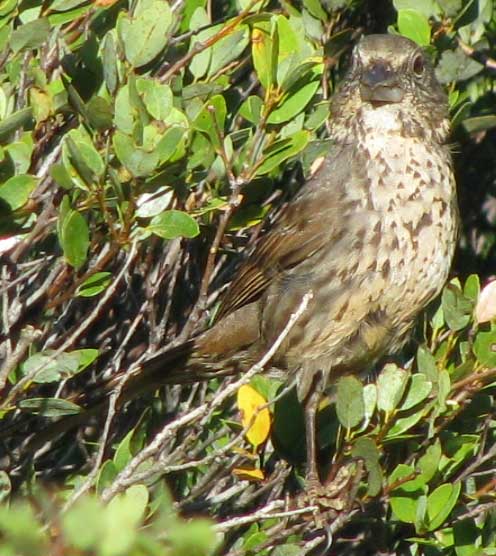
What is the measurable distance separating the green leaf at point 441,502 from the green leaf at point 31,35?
156cm

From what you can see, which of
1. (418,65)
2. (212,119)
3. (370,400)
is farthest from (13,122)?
(418,65)

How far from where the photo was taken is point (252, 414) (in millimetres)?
3281

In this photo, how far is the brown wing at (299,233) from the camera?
4262 mm

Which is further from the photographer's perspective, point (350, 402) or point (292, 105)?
→ point (292, 105)

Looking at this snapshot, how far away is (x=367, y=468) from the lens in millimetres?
3273

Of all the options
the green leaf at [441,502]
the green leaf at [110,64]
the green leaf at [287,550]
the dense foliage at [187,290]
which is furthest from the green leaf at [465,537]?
the green leaf at [110,64]

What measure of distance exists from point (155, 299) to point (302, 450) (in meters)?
0.70

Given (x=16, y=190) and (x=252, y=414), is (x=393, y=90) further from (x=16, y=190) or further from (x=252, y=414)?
(x=16, y=190)

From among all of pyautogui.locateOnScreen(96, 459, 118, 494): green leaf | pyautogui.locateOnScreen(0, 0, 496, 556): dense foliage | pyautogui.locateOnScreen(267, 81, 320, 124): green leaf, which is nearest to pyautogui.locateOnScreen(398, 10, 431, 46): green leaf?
pyautogui.locateOnScreen(0, 0, 496, 556): dense foliage

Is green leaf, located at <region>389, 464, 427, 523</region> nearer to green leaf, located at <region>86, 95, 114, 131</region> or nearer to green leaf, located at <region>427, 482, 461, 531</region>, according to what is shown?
green leaf, located at <region>427, 482, 461, 531</region>

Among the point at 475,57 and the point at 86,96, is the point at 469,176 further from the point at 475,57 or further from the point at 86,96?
the point at 86,96

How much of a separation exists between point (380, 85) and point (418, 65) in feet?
0.51

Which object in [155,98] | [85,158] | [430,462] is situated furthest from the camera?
[430,462]

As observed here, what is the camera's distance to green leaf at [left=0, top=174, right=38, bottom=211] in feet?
9.50
